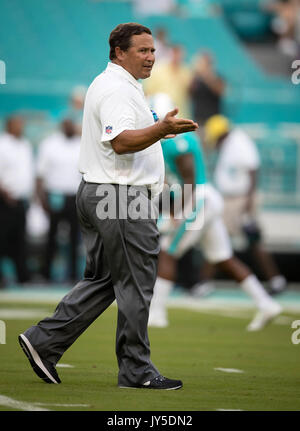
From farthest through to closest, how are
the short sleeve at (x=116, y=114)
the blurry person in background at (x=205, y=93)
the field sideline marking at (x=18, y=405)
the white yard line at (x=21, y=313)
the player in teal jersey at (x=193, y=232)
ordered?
the blurry person in background at (x=205, y=93) < the white yard line at (x=21, y=313) < the player in teal jersey at (x=193, y=232) < the short sleeve at (x=116, y=114) < the field sideline marking at (x=18, y=405)

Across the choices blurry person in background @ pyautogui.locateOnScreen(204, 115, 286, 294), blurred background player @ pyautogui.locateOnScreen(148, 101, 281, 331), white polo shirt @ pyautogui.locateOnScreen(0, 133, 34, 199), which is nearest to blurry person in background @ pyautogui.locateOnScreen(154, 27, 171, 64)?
blurry person in background @ pyautogui.locateOnScreen(204, 115, 286, 294)

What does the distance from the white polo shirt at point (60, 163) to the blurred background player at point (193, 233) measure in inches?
196

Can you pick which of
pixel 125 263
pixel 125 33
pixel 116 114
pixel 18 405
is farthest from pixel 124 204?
pixel 18 405

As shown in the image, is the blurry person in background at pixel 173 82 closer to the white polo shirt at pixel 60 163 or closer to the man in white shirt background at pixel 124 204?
the white polo shirt at pixel 60 163

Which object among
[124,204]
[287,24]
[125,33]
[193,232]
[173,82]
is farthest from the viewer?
[287,24]

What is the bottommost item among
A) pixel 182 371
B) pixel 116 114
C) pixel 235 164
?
pixel 182 371

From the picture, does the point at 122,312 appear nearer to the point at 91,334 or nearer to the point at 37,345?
the point at 37,345

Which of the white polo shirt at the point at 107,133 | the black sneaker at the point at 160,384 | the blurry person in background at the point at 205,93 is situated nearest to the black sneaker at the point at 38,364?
the black sneaker at the point at 160,384

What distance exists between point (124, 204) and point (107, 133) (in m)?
0.41

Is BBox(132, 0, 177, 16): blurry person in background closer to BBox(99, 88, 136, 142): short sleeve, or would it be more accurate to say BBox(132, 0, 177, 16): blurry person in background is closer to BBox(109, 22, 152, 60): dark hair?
BBox(109, 22, 152, 60): dark hair

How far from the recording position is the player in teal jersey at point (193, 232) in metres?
9.55

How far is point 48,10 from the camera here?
72.1 ft

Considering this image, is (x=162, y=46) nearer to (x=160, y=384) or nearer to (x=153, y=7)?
(x=153, y=7)

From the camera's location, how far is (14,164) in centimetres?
1484
